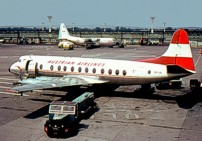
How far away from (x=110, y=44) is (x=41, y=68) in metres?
86.9

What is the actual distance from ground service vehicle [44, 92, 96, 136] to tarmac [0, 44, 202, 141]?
2.13ft

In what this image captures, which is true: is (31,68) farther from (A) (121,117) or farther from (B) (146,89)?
(A) (121,117)

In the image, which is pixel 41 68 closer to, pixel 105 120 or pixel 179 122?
pixel 105 120

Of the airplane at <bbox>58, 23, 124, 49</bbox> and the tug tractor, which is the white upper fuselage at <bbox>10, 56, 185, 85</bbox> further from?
the airplane at <bbox>58, 23, 124, 49</bbox>

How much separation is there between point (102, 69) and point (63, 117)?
13.7m

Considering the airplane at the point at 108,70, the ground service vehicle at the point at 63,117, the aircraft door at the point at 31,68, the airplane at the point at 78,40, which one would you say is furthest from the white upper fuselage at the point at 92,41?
the ground service vehicle at the point at 63,117

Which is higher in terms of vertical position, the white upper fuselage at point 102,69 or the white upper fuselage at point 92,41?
the white upper fuselage at point 92,41

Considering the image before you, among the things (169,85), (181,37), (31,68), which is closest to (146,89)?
(169,85)

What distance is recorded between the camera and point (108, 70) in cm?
3575

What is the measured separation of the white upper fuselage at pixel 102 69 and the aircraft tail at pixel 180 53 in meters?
1.18

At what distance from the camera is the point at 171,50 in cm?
3356

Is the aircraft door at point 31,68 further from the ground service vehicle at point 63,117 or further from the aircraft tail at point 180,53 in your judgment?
the aircraft tail at point 180,53

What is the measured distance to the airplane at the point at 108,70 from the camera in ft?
106

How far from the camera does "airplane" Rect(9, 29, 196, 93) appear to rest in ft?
106
